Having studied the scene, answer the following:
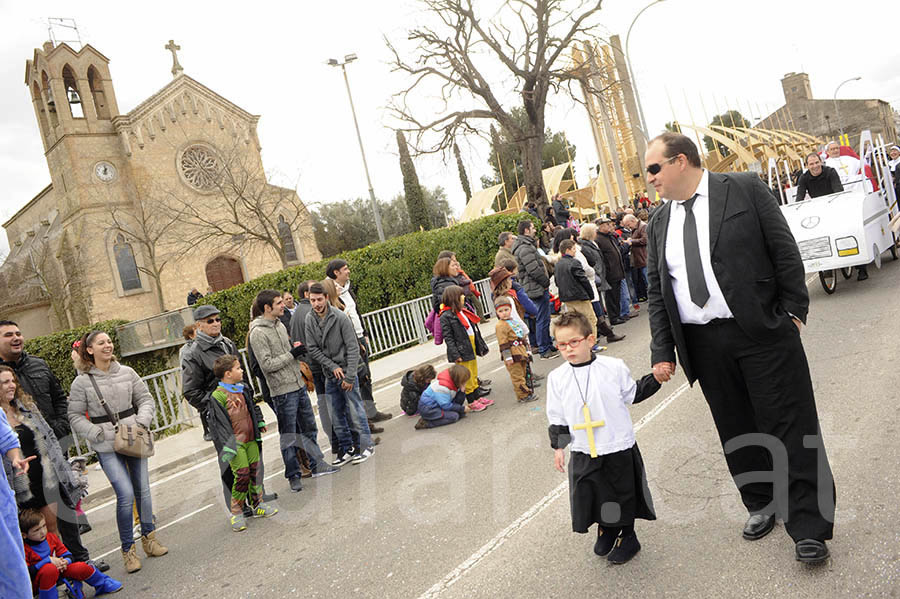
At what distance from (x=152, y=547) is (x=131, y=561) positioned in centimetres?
25

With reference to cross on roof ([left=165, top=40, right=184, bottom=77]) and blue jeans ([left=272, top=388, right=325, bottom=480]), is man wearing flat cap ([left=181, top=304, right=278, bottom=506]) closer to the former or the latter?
blue jeans ([left=272, top=388, right=325, bottom=480])

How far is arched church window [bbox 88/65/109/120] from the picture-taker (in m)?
39.2

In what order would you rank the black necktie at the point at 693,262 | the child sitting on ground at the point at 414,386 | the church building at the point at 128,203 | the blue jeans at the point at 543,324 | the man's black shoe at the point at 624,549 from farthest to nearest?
the church building at the point at 128,203
the blue jeans at the point at 543,324
the child sitting on ground at the point at 414,386
the man's black shoe at the point at 624,549
the black necktie at the point at 693,262

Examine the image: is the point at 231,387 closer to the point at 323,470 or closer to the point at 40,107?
the point at 323,470

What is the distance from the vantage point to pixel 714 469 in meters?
4.78

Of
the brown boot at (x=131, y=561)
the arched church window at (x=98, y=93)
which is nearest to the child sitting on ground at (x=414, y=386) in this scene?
the brown boot at (x=131, y=561)

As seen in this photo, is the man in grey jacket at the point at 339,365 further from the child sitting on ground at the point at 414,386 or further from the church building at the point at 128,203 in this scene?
the church building at the point at 128,203

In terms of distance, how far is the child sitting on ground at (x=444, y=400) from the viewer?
798 centimetres

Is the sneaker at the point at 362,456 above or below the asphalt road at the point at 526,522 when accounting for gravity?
above

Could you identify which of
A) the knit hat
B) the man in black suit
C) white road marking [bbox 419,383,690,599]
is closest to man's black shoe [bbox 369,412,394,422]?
the knit hat

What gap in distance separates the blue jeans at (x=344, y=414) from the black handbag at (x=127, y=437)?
2.05 m

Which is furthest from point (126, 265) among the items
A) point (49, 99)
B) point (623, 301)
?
point (623, 301)

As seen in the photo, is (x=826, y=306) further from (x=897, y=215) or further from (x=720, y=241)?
(x=720, y=241)

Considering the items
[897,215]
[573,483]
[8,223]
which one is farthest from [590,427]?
[8,223]
